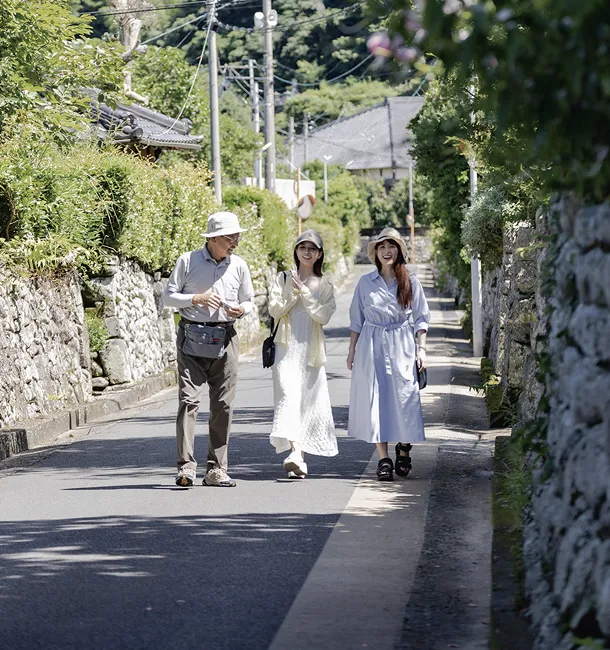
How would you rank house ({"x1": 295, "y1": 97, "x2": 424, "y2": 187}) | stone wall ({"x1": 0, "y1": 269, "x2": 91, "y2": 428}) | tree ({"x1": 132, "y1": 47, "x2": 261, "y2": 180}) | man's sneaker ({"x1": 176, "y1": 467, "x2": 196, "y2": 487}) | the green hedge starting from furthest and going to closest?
house ({"x1": 295, "y1": 97, "x2": 424, "y2": 187}) < tree ({"x1": 132, "y1": 47, "x2": 261, "y2": 180}) < the green hedge < stone wall ({"x1": 0, "y1": 269, "x2": 91, "y2": 428}) < man's sneaker ({"x1": 176, "y1": 467, "x2": 196, "y2": 487})

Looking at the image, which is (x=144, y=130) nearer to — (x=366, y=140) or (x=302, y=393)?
(x=302, y=393)

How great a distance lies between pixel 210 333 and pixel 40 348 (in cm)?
625

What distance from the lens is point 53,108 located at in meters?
15.8

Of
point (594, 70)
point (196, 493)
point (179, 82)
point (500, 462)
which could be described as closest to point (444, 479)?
point (500, 462)

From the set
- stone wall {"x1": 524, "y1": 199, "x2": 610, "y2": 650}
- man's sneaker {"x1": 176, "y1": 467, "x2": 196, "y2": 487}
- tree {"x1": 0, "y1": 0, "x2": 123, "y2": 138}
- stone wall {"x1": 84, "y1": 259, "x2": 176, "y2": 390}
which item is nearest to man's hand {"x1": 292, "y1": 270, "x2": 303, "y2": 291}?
man's sneaker {"x1": 176, "y1": 467, "x2": 196, "y2": 487}

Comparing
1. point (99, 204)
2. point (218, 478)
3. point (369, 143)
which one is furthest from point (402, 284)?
point (369, 143)

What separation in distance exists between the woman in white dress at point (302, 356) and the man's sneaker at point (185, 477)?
794 mm

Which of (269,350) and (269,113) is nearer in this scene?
(269,350)

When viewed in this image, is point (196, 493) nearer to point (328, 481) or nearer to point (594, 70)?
point (328, 481)

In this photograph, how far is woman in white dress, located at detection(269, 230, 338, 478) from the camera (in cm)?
975

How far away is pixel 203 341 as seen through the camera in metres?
9.26

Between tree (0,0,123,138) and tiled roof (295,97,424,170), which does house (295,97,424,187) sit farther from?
tree (0,0,123,138)

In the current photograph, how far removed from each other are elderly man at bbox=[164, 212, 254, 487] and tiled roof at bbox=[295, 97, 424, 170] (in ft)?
276

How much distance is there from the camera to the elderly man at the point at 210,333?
30.4 ft
